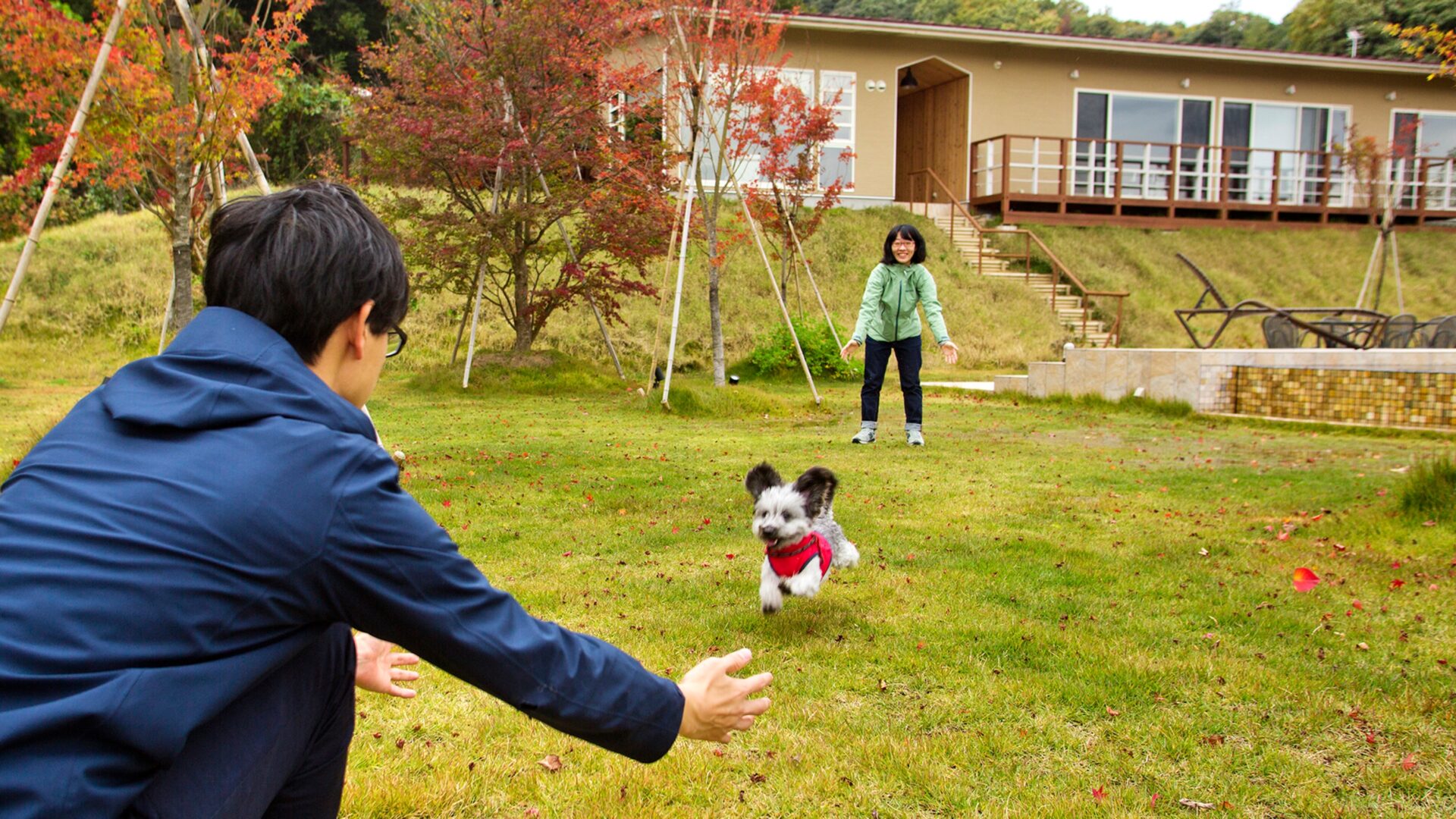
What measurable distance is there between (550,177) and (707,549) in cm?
1130

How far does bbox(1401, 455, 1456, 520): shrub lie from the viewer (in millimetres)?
5426

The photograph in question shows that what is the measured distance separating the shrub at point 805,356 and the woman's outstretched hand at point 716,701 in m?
14.7

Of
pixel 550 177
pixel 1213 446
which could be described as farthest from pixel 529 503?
pixel 550 177

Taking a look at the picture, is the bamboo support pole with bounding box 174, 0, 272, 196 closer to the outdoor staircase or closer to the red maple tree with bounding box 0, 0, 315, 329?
the red maple tree with bounding box 0, 0, 315, 329

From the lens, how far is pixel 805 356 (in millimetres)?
16469

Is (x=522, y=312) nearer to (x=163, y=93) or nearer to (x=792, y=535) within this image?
(x=163, y=93)

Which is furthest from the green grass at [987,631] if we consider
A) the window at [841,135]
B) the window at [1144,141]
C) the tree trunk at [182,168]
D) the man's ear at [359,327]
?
the window at [1144,141]

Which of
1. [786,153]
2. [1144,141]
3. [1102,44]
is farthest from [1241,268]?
[786,153]

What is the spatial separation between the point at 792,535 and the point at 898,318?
5669mm

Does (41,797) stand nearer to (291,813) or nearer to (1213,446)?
(291,813)

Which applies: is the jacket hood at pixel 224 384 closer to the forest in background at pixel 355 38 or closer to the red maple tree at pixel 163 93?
the red maple tree at pixel 163 93

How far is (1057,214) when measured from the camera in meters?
23.9

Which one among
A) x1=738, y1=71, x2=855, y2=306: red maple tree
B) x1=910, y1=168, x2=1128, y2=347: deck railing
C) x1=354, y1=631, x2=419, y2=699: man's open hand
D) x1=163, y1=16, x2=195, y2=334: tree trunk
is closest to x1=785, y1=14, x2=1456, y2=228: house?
x1=910, y1=168, x2=1128, y2=347: deck railing

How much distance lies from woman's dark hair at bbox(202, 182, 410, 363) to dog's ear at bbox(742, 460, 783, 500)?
2.65 metres
